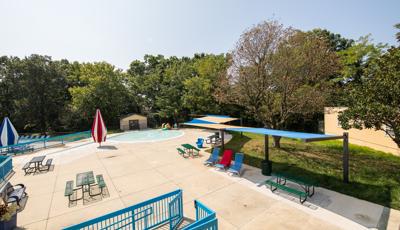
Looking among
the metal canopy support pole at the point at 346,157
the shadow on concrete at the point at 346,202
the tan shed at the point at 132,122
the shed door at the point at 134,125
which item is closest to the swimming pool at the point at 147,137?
the tan shed at the point at 132,122

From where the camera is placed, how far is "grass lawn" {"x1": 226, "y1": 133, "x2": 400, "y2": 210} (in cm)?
768

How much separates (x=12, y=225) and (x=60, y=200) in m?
1.93

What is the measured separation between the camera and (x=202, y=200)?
734 cm

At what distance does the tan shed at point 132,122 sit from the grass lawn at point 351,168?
21.7 m

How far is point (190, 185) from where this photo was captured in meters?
8.78

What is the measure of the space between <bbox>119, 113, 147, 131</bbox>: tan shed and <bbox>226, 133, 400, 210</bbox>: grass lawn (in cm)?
2168

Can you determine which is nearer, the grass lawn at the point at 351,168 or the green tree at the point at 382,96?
the green tree at the point at 382,96

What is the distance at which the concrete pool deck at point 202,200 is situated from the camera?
590 centimetres

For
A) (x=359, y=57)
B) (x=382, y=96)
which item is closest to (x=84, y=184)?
(x=382, y=96)

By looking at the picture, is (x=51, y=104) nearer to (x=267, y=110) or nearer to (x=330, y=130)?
(x=267, y=110)

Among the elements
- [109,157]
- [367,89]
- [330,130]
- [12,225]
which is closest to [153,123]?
[109,157]

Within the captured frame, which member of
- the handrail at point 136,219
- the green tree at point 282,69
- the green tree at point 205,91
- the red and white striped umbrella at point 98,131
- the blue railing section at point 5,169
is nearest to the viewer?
the handrail at point 136,219

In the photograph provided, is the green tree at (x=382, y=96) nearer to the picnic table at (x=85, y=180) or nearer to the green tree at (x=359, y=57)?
the picnic table at (x=85, y=180)

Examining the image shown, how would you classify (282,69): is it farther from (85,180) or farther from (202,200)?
(85,180)
